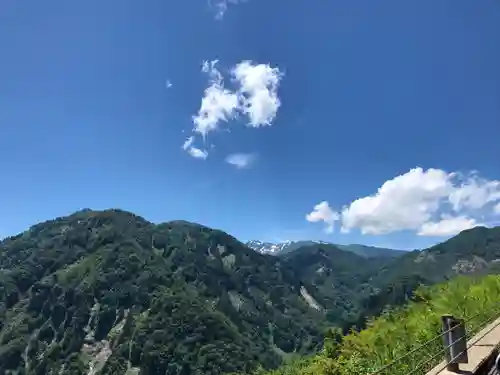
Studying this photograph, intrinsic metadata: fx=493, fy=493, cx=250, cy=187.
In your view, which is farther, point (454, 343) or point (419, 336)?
point (419, 336)

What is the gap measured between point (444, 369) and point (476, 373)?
1.43ft

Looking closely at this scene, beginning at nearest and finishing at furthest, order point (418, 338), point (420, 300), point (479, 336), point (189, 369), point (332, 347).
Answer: point (479, 336)
point (418, 338)
point (420, 300)
point (332, 347)
point (189, 369)

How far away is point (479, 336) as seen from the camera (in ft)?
29.4

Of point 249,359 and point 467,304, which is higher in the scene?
point 467,304

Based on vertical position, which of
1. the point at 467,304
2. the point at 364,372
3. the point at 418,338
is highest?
the point at 467,304

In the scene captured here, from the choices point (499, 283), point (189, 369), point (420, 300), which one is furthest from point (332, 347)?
point (189, 369)

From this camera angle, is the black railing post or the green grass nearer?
the black railing post

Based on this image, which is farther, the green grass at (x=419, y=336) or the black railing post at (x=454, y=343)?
the green grass at (x=419, y=336)

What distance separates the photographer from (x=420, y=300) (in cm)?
1873

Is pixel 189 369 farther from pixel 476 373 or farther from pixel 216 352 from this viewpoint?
pixel 476 373

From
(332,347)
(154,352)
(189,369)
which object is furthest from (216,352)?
(332,347)

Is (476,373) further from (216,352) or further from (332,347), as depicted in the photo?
(216,352)

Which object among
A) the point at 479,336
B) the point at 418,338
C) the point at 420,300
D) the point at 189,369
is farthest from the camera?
the point at 189,369

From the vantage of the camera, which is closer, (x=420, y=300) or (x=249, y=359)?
(x=420, y=300)
